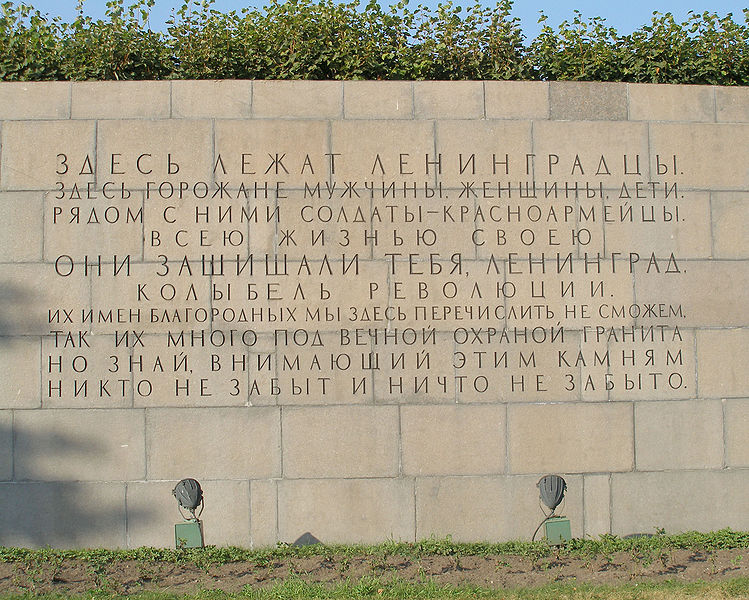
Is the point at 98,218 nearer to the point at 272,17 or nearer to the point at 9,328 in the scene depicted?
the point at 9,328

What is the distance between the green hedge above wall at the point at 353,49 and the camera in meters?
8.49

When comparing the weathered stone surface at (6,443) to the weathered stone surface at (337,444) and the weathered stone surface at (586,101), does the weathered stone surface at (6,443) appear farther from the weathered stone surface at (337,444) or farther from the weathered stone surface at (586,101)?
the weathered stone surface at (586,101)

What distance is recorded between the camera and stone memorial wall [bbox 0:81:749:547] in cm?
769

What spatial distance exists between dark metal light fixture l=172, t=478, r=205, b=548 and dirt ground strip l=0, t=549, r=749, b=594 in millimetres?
222

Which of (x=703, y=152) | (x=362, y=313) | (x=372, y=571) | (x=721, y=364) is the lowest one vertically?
(x=372, y=571)

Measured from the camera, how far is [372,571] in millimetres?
6797

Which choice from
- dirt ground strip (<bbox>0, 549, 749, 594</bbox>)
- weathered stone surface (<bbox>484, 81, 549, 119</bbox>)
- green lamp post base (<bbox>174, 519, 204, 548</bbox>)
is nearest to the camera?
dirt ground strip (<bbox>0, 549, 749, 594</bbox>)

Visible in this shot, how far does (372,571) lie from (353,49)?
4836mm

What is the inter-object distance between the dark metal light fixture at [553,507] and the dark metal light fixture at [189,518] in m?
2.75

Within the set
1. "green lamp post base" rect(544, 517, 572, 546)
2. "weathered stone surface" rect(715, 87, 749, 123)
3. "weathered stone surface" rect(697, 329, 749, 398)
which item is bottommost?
"green lamp post base" rect(544, 517, 572, 546)

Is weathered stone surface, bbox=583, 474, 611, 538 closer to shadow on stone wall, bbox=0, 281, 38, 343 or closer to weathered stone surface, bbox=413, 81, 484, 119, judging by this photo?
weathered stone surface, bbox=413, 81, 484, 119

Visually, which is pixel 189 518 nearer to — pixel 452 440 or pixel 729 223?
pixel 452 440

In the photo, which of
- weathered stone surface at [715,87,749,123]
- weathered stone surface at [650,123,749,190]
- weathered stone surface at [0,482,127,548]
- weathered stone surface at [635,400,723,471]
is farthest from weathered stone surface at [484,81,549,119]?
weathered stone surface at [0,482,127,548]

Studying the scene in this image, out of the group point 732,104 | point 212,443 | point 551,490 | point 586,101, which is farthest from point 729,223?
point 212,443
